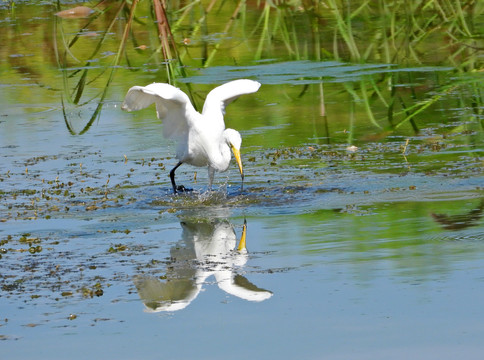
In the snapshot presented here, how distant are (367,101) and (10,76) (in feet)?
16.5

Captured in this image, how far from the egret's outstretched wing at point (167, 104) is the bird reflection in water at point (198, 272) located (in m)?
1.51

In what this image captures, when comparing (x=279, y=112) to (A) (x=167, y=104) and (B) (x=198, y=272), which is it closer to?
(A) (x=167, y=104)

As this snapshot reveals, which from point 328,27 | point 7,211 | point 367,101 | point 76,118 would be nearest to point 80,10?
point 328,27

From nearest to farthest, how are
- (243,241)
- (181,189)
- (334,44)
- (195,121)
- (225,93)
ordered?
(243,241) → (181,189) → (195,121) → (225,93) → (334,44)

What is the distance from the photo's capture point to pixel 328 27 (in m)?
14.4

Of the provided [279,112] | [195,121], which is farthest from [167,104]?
[279,112]

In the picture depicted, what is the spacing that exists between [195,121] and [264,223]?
1822mm

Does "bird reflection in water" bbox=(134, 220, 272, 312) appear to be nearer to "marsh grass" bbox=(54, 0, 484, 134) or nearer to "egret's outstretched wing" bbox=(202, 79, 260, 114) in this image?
"egret's outstretched wing" bbox=(202, 79, 260, 114)

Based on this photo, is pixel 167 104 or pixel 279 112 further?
pixel 279 112

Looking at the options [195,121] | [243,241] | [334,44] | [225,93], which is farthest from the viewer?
[334,44]

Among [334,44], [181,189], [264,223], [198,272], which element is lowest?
[198,272]

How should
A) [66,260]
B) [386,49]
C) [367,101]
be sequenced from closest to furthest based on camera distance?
[66,260], [367,101], [386,49]

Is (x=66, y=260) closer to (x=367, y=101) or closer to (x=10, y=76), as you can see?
(x=367, y=101)

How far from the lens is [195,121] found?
845cm
